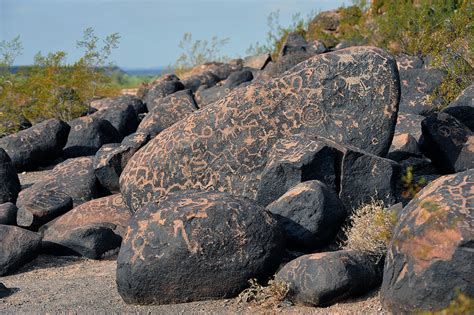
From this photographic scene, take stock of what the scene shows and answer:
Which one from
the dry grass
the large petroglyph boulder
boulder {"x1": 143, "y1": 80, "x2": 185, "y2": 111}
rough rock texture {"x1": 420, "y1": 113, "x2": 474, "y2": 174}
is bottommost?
the dry grass

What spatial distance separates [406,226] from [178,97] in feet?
27.4

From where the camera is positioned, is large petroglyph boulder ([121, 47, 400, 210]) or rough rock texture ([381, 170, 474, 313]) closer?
rough rock texture ([381, 170, 474, 313])

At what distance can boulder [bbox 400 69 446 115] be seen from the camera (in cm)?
1410

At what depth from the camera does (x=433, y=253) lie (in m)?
6.52

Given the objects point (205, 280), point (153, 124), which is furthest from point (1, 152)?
point (205, 280)

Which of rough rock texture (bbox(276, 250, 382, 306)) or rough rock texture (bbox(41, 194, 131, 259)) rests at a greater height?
rough rock texture (bbox(276, 250, 382, 306))

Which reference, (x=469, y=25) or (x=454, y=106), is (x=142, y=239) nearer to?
(x=454, y=106)

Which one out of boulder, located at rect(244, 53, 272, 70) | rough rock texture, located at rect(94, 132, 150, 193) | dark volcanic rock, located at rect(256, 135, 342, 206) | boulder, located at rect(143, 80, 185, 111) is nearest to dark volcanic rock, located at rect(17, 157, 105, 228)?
rough rock texture, located at rect(94, 132, 150, 193)

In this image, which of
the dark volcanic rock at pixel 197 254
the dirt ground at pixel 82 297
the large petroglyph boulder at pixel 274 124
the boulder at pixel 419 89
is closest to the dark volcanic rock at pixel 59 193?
the dirt ground at pixel 82 297

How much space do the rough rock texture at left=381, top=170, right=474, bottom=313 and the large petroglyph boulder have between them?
296 cm

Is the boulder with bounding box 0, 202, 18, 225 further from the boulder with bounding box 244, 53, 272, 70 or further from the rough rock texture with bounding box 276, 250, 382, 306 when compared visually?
the boulder with bounding box 244, 53, 272, 70

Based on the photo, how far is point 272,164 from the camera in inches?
360

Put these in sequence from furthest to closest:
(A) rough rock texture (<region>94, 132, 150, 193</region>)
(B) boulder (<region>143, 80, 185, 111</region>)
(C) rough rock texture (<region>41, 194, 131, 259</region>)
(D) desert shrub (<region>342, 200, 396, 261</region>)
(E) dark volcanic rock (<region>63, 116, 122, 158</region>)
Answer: (B) boulder (<region>143, 80, 185, 111</region>) → (E) dark volcanic rock (<region>63, 116, 122, 158</region>) → (A) rough rock texture (<region>94, 132, 150, 193</region>) → (C) rough rock texture (<region>41, 194, 131, 259</region>) → (D) desert shrub (<region>342, 200, 396, 261</region>)

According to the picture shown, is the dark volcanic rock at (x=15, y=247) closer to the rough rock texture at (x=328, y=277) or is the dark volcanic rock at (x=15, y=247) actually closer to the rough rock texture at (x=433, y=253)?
the rough rock texture at (x=328, y=277)
